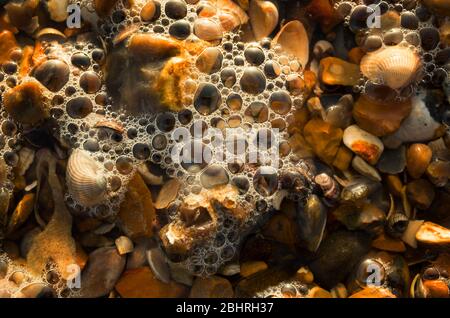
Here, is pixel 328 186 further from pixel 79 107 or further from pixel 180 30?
pixel 79 107

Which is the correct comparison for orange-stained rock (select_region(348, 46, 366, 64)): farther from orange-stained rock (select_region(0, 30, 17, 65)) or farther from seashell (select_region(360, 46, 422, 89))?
orange-stained rock (select_region(0, 30, 17, 65))

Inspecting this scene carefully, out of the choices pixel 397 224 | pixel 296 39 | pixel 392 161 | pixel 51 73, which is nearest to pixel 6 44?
pixel 51 73

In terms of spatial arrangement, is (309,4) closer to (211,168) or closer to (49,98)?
(211,168)

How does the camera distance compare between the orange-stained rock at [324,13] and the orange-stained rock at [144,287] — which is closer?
the orange-stained rock at [144,287]

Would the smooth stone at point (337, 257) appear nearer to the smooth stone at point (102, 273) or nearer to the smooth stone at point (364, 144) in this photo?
the smooth stone at point (364, 144)

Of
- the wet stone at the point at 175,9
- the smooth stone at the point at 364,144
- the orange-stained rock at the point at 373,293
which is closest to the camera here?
the orange-stained rock at the point at 373,293

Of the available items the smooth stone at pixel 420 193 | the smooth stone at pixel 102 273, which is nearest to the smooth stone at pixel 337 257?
the smooth stone at pixel 420 193

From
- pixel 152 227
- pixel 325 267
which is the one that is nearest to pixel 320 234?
pixel 325 267

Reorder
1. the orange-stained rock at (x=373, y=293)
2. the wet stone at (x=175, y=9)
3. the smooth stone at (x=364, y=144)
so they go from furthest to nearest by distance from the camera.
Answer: the wet stone at (x=175, y=9), the smooth stone at (x=364, y=144), the orange-stained rock at (x=373, y=293)
